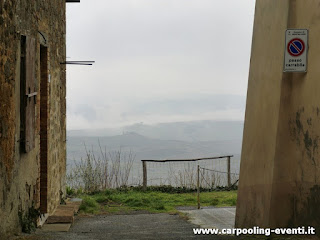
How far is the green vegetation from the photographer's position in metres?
11.9

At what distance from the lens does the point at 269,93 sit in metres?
7.13

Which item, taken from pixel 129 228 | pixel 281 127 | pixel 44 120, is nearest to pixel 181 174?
pixel 129 228

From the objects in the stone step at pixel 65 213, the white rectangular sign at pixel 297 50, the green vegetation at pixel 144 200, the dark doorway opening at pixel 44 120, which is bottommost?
the green vegetation at pixel 144 200

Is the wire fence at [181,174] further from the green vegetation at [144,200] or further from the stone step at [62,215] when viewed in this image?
the stone step at [62,215]

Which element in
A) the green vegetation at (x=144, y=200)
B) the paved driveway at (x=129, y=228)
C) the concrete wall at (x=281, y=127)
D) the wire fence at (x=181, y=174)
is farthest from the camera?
the wire fence at (x=181, y=174)

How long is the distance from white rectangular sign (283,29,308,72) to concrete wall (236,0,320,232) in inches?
3.3

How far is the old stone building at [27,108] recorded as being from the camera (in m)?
6.03

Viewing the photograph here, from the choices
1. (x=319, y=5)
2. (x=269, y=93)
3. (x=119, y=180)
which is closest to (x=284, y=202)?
(x=269, y=93)

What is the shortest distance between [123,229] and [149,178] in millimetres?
6960

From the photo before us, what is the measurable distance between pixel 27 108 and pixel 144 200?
6449mm

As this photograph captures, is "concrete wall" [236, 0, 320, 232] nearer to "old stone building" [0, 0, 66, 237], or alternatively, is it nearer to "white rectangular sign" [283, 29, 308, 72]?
"white rectangular sign" [283, 29, 308, 72]

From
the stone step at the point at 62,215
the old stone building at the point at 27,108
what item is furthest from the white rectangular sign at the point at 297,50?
the stone step at the point at 62,215

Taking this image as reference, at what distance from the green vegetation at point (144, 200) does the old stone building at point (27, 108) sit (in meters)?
1.57

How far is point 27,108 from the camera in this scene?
22.8 ft
